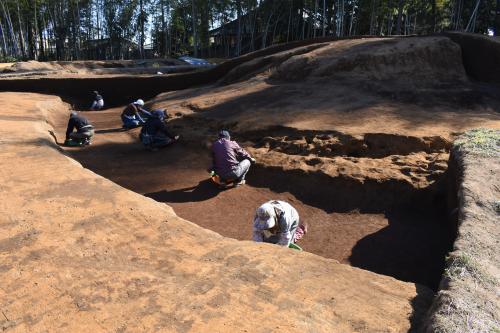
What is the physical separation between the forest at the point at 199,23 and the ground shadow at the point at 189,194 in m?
29.6

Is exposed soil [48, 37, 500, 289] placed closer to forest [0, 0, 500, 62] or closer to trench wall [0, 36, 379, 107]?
trench wall [0, 36, 379, 107]

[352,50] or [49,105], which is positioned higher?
[352,50]

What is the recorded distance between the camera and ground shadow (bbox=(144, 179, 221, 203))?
713 cm

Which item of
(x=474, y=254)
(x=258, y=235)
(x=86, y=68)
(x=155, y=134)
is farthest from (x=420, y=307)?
(x=86, y=68)

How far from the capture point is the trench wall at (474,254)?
8.02 feet

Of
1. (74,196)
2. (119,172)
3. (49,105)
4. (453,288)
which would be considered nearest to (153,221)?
(74,196)

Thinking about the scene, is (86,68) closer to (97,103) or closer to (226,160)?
(97,103)

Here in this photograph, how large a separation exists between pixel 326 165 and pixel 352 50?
19.0ft

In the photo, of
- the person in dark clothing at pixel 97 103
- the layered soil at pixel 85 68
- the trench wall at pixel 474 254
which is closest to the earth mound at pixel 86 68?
the layered soil at pixel 85 68

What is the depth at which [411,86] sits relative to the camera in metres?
10.1

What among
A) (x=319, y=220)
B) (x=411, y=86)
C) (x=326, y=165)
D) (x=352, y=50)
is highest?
(x=352, y=50)

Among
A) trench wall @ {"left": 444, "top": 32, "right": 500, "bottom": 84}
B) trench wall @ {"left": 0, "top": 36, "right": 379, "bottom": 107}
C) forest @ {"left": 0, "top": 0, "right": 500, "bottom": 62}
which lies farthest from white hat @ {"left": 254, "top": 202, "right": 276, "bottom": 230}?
forest @ {"left": 0, "top": 0, "right": 500, "bottom": 62}

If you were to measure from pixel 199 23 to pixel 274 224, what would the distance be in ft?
149

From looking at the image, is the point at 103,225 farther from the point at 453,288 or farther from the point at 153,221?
the point at 453,288
